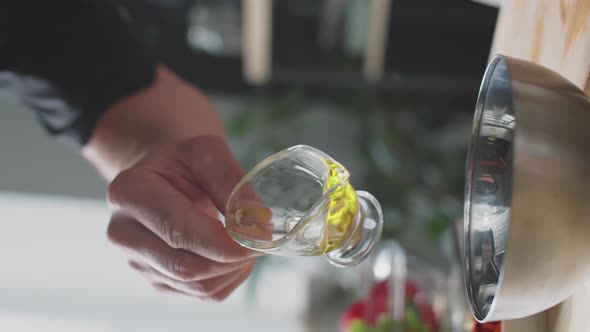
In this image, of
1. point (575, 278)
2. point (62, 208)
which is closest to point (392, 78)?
point (62, 208)

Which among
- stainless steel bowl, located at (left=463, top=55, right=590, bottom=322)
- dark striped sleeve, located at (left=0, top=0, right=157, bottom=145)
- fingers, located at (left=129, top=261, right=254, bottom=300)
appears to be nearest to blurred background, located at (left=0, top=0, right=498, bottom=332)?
dark striped sleeve, located at (left=0, top=0, right=157, bottom=145)

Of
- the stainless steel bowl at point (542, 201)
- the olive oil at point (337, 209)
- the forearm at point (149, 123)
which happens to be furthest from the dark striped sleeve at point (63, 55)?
the stainless steel bowl at point (542, 201)

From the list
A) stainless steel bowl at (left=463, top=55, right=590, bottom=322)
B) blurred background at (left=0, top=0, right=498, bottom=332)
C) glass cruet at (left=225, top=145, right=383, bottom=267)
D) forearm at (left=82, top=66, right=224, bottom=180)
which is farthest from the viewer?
blurred background at (left=0, top=0, right=498, bottom=332)

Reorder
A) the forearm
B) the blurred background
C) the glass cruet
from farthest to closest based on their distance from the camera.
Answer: the blurred background < the forearm < the glass cruet

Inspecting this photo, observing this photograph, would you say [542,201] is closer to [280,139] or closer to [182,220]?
[182,220]

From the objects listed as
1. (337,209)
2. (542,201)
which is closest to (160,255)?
(337,209)

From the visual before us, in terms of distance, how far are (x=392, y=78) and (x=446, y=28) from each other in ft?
0.76

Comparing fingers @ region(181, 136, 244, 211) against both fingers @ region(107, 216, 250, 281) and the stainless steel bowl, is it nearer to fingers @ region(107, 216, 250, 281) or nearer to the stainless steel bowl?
fingers @ region(107, 216, 250, 281)

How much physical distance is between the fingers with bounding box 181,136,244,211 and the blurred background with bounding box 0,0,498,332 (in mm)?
1108

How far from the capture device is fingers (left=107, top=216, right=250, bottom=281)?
0.43m

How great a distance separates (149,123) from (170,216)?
0.22 m

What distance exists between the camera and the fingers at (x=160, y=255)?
43 cm

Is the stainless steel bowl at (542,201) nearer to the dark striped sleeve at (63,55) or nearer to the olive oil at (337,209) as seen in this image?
the olive oil at (337,209)

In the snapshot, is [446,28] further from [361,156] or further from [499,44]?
[499,44]
